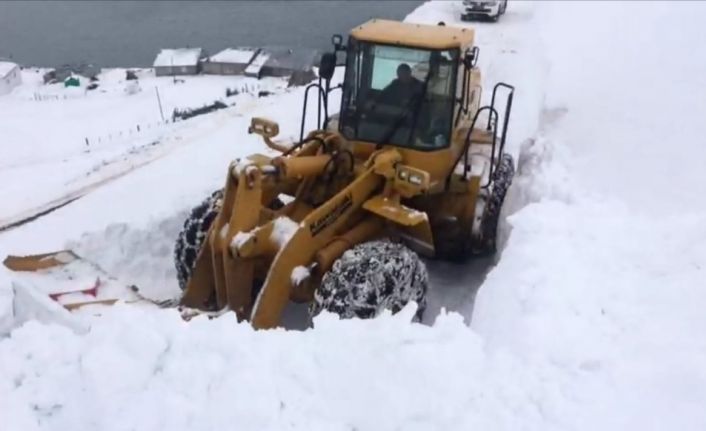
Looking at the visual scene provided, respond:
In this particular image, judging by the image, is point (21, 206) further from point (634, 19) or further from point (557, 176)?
point (634, 19)

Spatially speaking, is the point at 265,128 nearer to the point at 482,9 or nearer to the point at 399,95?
the point at 399,95

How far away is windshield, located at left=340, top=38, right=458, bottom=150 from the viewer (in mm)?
6859

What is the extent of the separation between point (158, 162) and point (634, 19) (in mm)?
13186

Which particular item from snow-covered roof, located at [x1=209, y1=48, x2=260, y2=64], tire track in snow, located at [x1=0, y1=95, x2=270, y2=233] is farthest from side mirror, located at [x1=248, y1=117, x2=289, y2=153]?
snow-covered roof, located at [x1=209, y1=48, x2=260, y2=64]

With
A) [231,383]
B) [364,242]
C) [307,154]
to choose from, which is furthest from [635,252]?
[231,383]

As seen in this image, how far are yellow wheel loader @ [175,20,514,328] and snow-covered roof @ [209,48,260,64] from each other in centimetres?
2928

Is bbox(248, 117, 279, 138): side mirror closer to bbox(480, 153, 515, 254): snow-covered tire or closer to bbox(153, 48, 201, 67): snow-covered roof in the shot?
bbox(480, 153, 515, 254): snow-covered tire

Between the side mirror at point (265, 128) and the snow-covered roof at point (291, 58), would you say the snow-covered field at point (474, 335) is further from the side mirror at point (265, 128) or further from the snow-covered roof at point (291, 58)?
the snow-covered roof at point (291, 58)

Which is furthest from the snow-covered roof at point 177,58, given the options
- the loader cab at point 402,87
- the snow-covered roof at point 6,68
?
the loader cab at point 402,87

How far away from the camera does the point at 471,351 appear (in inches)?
179

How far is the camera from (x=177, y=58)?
3569cm

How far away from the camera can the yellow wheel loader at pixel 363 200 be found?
235 inches

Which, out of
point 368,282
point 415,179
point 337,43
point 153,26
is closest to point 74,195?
point 337,43

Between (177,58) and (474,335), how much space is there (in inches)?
1309
